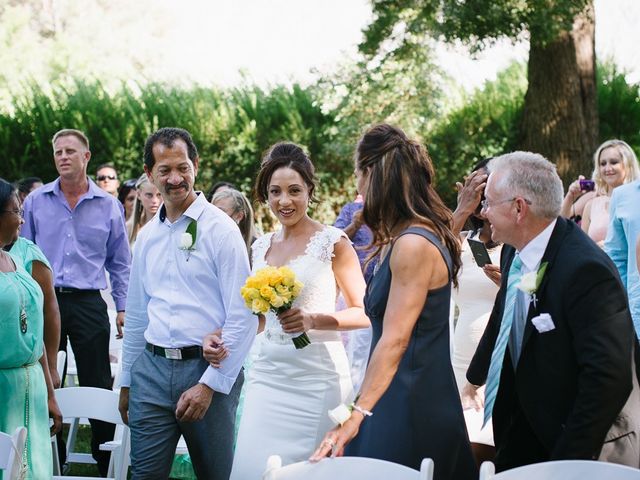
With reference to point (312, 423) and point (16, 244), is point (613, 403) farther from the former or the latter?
point (16, 244)

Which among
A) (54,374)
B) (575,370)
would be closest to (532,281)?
(575,370)

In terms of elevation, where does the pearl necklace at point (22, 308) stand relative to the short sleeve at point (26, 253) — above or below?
below

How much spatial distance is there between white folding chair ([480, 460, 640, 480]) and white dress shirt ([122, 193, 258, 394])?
5.44 ft

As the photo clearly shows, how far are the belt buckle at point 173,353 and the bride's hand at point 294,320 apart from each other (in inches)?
19.4

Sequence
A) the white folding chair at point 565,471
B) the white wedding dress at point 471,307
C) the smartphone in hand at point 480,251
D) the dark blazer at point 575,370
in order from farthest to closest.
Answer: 1. the white wedding dress at point 471,307
2. the smartphone in hand at point 480,251
3. the dark blazer at point 575,370
4. the white folding chair at point 565,471

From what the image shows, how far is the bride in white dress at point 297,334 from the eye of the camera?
455cm

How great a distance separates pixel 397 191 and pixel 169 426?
1.65 meters

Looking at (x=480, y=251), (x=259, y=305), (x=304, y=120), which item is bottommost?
(x=259, y=305)

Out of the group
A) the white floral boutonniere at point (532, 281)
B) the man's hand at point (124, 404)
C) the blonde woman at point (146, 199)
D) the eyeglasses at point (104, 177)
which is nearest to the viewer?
the white floral boutonniere at point (532, 281)

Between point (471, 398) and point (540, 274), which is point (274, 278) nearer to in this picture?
point (471, 398)

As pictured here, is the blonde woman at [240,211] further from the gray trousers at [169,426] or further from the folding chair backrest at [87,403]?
the gray trousers at [169,426]

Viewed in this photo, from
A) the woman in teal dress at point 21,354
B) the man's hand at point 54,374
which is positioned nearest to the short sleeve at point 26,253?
the woman in teal dress at point 21,354

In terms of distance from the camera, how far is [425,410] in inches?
135

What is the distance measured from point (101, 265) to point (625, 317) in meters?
4.91
